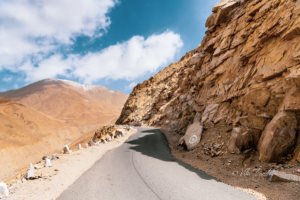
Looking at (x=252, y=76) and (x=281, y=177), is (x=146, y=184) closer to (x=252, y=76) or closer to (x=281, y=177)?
(x=281, y=177)

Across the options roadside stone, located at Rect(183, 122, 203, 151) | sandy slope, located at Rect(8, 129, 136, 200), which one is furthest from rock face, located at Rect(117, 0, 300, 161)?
sandy slope, located at Rect(8, 129, 136, 200)

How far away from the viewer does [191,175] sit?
15984 mm

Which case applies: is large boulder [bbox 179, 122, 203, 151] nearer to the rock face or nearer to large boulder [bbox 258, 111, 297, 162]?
the rock face

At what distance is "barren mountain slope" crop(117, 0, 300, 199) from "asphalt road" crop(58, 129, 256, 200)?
2352 mm

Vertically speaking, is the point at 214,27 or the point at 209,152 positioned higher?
the point at 214,27

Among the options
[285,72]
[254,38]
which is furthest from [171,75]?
[285,72]

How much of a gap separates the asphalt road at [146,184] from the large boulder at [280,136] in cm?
358

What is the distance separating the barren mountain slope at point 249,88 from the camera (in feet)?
52.3

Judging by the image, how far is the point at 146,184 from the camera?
539 inches

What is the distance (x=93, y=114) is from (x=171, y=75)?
119309 mm

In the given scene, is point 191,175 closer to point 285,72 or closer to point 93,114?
point 285,72

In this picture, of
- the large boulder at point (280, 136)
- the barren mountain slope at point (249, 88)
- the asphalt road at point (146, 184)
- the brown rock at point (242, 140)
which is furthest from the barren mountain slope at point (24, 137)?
the large boulder at point (280, 136)

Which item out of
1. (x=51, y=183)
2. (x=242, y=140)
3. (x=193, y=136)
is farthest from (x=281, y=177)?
(x=193, y=136)

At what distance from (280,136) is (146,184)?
25.1 feet
